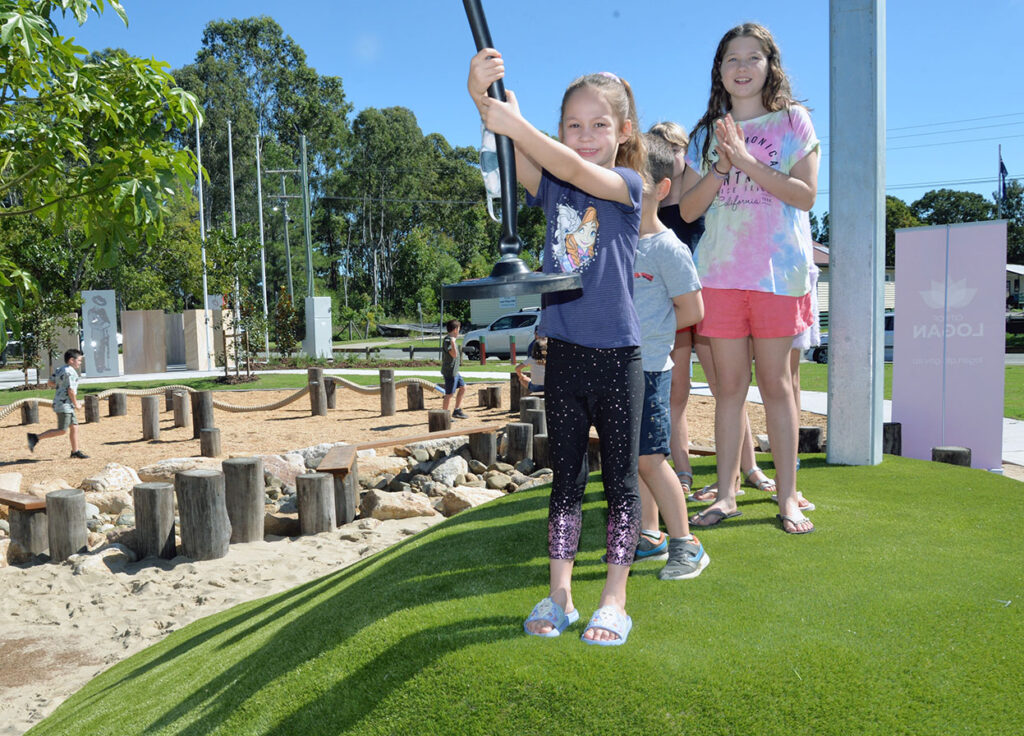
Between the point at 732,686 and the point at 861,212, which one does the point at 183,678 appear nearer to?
the point at 732,686

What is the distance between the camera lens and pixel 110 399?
14.2 metres

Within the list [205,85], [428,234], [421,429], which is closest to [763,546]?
[421,429]

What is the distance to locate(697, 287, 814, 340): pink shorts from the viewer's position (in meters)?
3.55

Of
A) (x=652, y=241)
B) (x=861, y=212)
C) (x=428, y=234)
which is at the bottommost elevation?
(x=652, y=241)

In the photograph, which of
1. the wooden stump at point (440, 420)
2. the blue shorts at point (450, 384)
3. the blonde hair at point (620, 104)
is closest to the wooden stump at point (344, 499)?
the wooden stump at point (440, 420)

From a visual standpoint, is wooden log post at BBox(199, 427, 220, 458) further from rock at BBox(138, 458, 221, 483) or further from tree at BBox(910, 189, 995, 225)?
tree at BBox(910, 189, 995, 225)

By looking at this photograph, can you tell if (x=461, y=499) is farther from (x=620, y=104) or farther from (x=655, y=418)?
(x=620, y=104)

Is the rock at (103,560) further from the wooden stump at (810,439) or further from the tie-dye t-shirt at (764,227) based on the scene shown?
the wooden stump at (810,439)

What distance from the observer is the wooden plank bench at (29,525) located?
630 centimetres

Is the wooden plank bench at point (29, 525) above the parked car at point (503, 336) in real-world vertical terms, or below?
below

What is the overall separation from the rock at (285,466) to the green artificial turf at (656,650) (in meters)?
4.99

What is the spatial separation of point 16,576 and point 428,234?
56.4 m

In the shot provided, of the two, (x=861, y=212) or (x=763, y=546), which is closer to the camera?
(x=763, y=546)

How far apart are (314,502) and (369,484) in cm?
181
